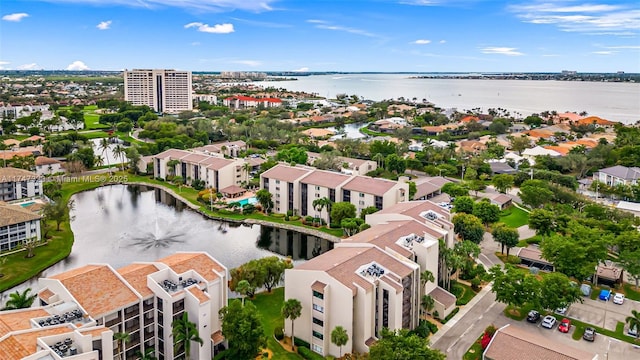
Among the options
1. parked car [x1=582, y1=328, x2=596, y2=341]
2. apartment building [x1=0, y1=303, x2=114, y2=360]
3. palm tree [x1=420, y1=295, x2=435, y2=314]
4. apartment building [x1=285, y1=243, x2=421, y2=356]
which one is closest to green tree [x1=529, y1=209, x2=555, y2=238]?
parked car [x1=582, y1=328, x2=596, y2=341]

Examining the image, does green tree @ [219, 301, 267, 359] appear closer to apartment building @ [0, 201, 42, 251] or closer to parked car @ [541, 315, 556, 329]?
parked car @ [541, 315, 556, 329]

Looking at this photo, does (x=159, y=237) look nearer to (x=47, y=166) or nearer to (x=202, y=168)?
(x=202, y=168)

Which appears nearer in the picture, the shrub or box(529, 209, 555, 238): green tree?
the shrub

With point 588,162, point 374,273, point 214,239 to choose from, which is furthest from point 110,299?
point 588,162

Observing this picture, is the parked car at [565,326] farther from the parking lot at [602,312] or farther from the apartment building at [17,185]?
the apartment building at [17,185]

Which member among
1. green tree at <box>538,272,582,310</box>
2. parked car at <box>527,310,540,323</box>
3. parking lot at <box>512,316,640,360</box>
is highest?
green tree at <box>538,272,582,310</box>

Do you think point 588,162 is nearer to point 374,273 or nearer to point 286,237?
point 286,237

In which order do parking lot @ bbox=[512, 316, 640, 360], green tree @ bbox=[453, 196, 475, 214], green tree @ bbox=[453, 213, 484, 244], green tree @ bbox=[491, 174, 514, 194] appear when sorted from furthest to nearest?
green tree @ bbox=[491, 174, 514, 194], green tree @ bbox=[453, 196, 475, 214], green tree @ bbox=[453, 213, 484, 244], parking lot @ bbox=[512, 316, 640, 360]

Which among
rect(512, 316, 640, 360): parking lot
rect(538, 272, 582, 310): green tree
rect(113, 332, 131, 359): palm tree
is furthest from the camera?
rect(538, 272, 582, 310): green tree
